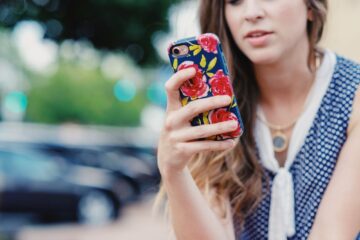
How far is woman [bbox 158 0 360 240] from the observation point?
5.92 feet

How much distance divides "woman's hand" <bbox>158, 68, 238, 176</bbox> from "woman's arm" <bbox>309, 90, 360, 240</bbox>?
13.0 inches

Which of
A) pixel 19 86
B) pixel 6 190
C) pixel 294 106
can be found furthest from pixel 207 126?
pixel 19 86

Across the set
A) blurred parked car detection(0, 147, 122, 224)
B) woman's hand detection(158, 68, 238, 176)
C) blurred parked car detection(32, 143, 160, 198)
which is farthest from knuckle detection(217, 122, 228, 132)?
blurred parked car detection(32, 143, 160, 198)

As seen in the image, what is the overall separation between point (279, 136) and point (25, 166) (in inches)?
377

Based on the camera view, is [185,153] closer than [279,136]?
Yes

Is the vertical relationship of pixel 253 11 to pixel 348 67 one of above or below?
above

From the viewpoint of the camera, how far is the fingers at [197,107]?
1661 mm

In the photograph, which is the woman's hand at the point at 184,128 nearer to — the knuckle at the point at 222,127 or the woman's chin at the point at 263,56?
the knuckle at the point at 222,127

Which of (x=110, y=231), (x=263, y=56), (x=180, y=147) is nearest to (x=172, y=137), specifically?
(x=180, y=147)

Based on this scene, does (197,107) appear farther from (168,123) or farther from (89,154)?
(89,154)

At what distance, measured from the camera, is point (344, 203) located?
181 cm

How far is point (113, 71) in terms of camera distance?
32.6m

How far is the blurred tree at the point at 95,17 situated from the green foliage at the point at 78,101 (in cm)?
1520

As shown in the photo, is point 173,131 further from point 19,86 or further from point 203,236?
point 19,86
